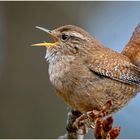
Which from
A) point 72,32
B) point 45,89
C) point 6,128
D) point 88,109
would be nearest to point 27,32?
point 45,89

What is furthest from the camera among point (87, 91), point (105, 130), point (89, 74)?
point (89, 74)

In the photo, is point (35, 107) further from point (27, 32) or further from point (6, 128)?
point (27, 32)

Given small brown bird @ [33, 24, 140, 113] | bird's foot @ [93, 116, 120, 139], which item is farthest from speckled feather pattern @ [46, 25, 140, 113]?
bird's foot @ [93, 116, 120, 139]

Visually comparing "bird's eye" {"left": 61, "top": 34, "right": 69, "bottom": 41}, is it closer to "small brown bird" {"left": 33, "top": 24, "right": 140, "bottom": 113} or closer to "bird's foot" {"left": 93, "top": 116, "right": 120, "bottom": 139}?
"small brown bird" {"left": 33, "top": 24, "right": 140, "bottom": 113}

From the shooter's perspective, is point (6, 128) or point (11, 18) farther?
point (11, 18)

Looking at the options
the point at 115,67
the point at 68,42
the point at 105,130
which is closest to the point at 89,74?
the point at 115,67

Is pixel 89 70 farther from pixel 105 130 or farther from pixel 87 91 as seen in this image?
pixel 105 130

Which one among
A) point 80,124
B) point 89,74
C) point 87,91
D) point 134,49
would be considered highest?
point 134,49

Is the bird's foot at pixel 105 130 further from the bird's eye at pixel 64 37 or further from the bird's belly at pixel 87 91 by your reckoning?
the bird's eye at pixel 64 37
